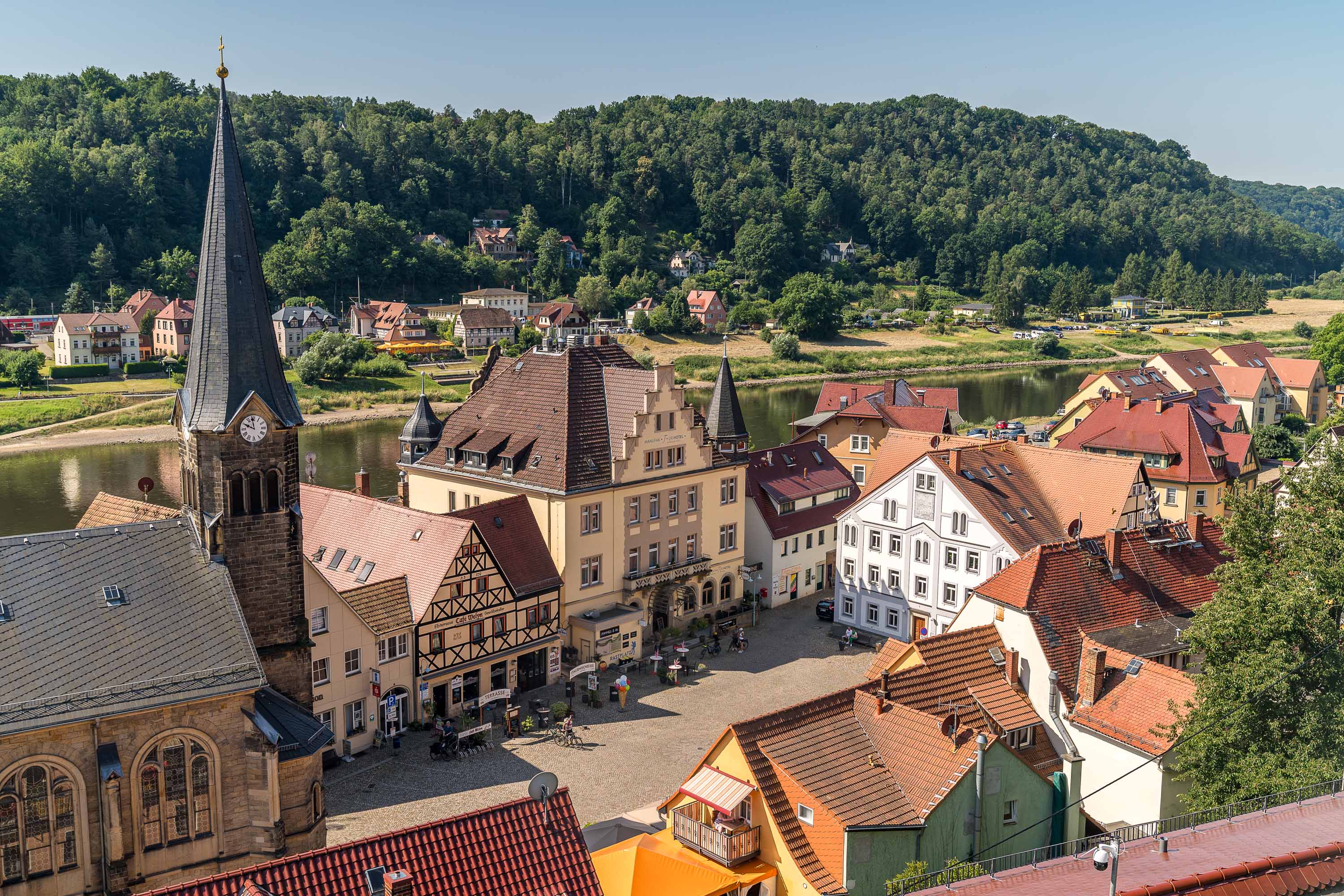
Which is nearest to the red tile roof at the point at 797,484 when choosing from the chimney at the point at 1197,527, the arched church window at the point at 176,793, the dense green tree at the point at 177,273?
the chimney at the point at 1197,527

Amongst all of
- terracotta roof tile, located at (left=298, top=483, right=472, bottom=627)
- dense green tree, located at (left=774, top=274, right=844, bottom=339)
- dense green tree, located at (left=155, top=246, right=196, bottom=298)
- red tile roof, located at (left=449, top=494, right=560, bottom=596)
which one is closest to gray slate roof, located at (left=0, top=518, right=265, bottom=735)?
terracotta roof tile, located at (left=298, top=483, right=472, bottom=627)

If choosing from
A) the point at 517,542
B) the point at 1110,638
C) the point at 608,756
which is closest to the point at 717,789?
the point at 608,756

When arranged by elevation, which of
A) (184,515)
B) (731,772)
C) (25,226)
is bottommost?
(731,772)

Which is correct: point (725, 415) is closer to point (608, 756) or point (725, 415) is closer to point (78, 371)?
point (608, 756)

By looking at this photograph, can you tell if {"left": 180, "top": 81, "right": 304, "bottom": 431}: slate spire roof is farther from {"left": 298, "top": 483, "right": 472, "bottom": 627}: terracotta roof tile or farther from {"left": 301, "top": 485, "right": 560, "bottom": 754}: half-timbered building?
{"left": 298, "top": 483, "right": 472, "bottom": 627}: terracotta roof tile

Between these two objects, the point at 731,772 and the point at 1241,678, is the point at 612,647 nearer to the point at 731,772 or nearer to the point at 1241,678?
the point at 731,772

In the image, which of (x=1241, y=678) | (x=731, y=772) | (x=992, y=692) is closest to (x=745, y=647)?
(x=992, y=692)

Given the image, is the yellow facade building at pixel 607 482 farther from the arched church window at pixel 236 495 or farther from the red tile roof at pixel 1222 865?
the red tile roof at pixel 1222 865
